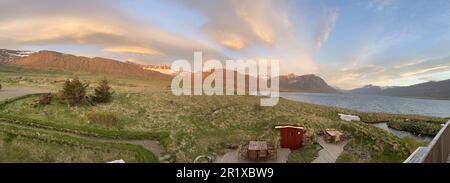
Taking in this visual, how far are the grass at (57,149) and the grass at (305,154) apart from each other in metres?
7.68

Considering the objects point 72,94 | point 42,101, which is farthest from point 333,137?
point 42,101

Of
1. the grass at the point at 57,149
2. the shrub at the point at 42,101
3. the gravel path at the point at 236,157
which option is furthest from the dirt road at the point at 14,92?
the gravel path at the point at 236,157

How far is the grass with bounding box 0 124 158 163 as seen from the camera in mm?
15719

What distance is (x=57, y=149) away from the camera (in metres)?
17.1

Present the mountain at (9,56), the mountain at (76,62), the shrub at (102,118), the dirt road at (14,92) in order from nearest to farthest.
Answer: the shrub at (102,118) → the dirt road at (14,92) → the mountain at (76,62) → the mountain at (9,56)

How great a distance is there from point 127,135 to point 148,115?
6.63 metres

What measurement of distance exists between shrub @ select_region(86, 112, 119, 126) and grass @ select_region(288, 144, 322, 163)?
1312cm

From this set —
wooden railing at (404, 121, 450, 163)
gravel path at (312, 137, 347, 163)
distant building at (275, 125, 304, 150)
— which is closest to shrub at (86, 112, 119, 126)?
distant building at (275, 125, 304, 150)

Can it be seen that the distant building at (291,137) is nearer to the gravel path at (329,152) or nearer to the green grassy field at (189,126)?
Result: the gravel path at (329,152)

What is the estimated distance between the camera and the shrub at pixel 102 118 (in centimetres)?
2333

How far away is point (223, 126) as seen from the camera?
86.5 ft

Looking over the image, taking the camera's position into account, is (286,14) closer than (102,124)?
No
